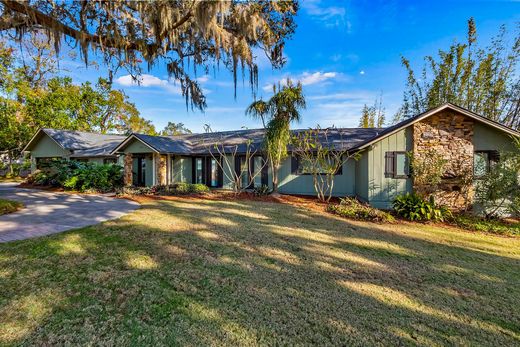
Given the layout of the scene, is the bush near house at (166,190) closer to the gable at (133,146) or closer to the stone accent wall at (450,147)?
the gable at (133,146)

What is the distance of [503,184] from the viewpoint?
24.5ft

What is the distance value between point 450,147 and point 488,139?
55.6 inches

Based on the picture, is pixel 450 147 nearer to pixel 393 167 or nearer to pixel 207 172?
pixel 393 167

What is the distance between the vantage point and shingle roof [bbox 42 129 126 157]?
1855 cm

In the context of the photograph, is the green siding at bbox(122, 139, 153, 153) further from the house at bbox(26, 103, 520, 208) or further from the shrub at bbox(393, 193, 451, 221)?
the shrub at bbox(393, 193, 451, 221)

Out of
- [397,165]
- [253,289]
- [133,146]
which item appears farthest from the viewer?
[133,146]

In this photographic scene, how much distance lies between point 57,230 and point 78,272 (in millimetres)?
2799

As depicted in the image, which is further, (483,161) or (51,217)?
(483,161)

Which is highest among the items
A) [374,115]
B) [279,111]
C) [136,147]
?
[374,115]

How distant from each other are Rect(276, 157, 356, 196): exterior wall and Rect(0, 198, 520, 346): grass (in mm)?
6147

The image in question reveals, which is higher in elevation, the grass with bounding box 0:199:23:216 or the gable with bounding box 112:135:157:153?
the gable with bounding box 112:135:157:153

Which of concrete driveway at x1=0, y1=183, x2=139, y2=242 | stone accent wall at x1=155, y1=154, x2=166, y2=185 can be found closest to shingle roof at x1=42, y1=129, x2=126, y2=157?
stone accent wall at x1=155, y1=154, x2=166, y2=185

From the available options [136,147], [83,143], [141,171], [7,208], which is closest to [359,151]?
[7,208]

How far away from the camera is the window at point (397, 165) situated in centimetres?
954
